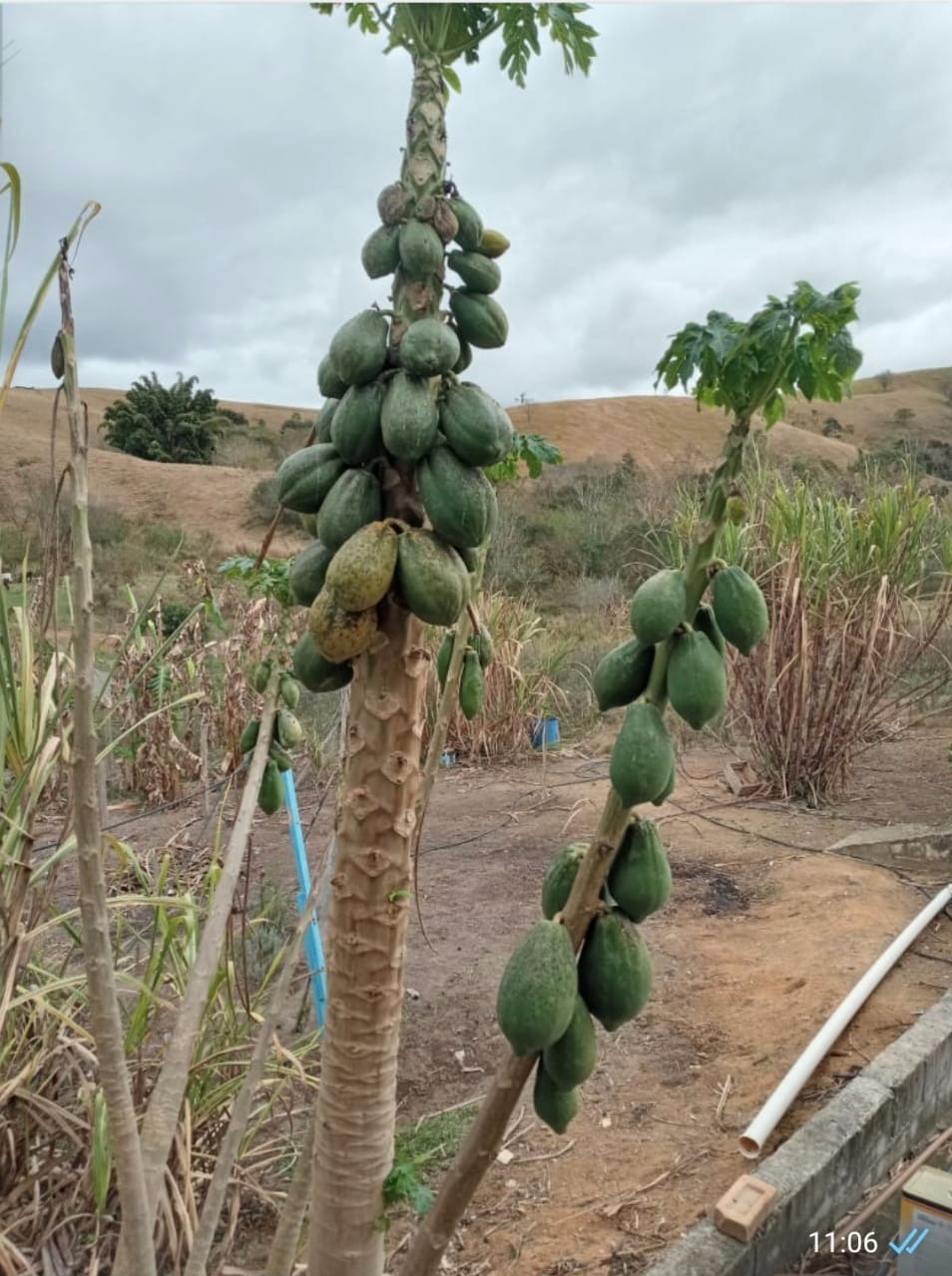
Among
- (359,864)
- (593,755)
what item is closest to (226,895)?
(359,864)

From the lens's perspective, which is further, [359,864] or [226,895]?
[226,895]

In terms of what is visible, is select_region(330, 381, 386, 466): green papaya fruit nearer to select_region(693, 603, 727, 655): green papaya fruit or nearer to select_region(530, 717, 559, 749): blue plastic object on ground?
select_region(693, 603, 727, 655): green papaya fruit

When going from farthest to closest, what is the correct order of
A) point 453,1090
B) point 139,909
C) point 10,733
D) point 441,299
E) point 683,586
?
point 139,909 < point 453,1090 < point 10,733 < point 441,299 < point 683,586

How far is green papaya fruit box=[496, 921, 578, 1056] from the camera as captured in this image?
901mm

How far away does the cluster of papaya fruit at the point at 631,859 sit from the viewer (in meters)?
0.91

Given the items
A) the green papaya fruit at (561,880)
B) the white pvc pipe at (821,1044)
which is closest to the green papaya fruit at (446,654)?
the green papaya fruit at (561,880)

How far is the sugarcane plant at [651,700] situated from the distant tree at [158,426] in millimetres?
28962

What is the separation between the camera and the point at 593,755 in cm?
775

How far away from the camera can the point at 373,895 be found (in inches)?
49.8

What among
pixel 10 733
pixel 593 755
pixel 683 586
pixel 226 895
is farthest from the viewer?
pixel 593 755

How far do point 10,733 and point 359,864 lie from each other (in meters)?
0.97

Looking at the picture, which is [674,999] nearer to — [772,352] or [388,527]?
[388,527]

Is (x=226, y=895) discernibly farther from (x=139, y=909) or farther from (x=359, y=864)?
(x=139, y=909)

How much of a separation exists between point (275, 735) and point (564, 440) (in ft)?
125
